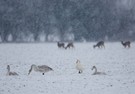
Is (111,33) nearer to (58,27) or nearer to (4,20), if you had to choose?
(58,27)

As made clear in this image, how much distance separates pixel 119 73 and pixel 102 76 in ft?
5.32

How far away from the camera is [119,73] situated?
22562 millimetres

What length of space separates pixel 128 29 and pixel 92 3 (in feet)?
32.3

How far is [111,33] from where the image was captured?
98000 mm

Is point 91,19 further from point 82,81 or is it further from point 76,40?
point 82,81

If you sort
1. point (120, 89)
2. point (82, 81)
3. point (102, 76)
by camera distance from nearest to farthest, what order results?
point (120, 89) → point (82, 81) → point (102, 76)

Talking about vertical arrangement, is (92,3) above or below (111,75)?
above

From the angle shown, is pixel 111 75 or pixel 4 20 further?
pixel 4 20

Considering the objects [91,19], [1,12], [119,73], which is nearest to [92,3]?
[91,19]

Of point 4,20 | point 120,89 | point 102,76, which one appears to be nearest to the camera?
point 120,89

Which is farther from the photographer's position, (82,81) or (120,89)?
(82,81)

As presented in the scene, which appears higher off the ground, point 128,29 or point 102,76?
→ point 128,29

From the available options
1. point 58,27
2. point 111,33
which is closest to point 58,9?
point 58,27

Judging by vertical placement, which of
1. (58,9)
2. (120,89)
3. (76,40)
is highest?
(58,9)
